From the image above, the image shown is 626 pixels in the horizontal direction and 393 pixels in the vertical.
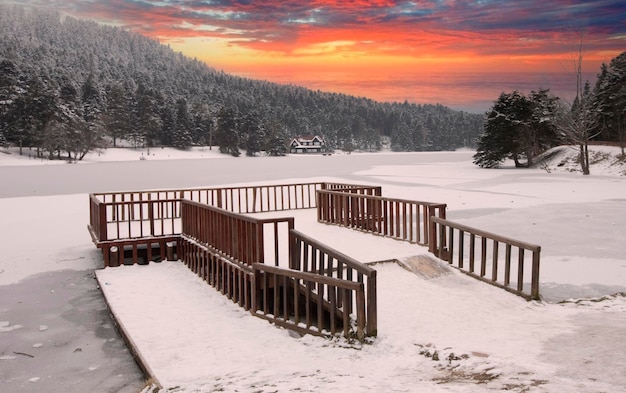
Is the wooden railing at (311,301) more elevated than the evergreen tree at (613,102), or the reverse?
the evergreen tree at (613,102)

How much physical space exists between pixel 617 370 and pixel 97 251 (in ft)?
35.7

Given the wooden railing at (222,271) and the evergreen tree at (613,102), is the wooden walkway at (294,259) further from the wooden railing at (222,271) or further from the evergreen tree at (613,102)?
the evergreen tree at (613,102)

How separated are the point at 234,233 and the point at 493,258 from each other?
3802 millimetres

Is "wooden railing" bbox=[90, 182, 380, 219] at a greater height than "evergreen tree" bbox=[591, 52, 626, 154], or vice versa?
"evergreen tree" bbox=[591, 52, 626, 154]

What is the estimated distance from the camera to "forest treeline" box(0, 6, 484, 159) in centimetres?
6944

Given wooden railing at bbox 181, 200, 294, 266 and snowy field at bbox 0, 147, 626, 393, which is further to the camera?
wooden railing at bbox 181, 200, 294, 266

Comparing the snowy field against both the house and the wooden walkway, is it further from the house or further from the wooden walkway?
the house

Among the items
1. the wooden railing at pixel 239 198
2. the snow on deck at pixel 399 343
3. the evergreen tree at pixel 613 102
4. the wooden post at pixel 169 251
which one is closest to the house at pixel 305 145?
the evergreen tree at pixel 613 102

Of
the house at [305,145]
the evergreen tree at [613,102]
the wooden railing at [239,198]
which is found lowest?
the wooden railing at [239,198]

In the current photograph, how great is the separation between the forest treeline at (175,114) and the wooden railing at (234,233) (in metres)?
63.2

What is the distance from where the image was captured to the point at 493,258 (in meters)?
7.78

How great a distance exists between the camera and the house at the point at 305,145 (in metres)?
135

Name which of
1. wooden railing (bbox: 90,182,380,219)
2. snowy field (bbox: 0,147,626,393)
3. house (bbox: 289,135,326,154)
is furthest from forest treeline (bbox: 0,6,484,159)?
snowy field (bbox: 0,147,626,393)

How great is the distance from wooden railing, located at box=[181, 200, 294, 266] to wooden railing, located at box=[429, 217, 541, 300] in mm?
2622
